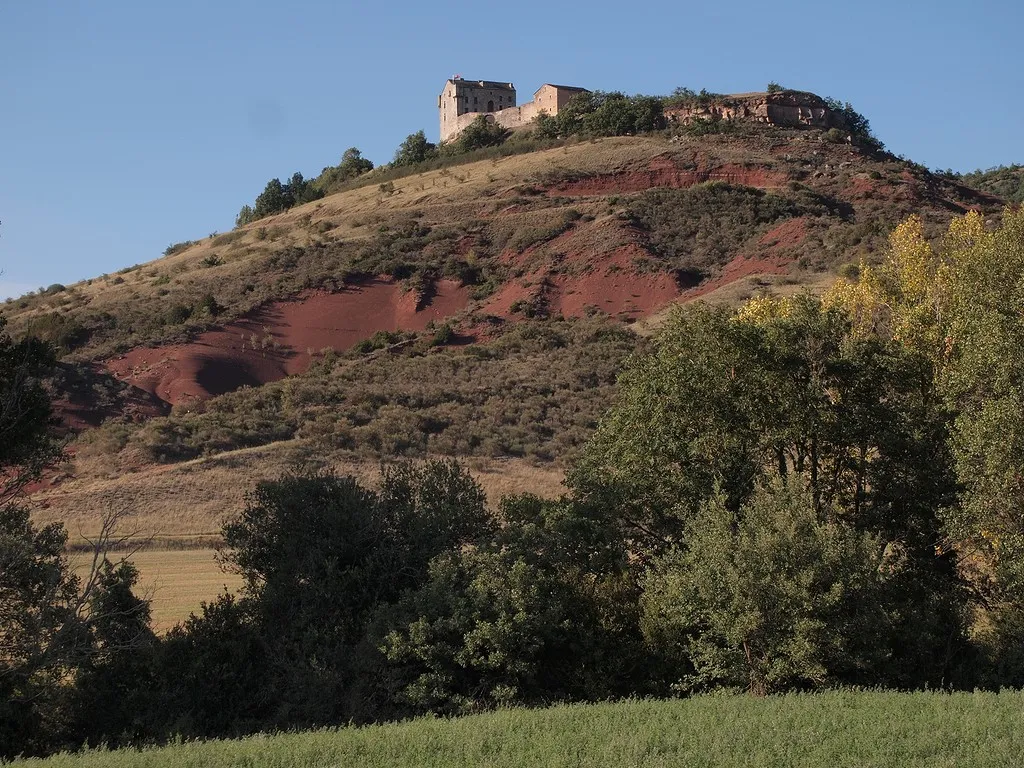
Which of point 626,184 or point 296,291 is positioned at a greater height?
point 626,184

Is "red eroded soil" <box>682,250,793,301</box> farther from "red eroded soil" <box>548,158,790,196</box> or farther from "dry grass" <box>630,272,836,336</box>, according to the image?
"red eroded soil" <box>548,158,790,196</box>

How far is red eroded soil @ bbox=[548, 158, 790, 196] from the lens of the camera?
8712 cm

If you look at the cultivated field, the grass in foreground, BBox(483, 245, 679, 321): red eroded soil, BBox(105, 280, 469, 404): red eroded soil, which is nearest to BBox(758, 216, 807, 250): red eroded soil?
BBox(483, 245, 679, 321): red eroded soil

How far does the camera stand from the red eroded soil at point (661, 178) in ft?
286

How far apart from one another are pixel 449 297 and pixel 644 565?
5650 centimetres

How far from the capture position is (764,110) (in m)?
103

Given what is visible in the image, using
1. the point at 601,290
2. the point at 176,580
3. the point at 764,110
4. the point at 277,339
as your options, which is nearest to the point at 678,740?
the point at 176,580

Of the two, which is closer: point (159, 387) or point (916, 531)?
point (916, 531)

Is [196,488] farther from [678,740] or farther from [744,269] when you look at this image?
[744,269]

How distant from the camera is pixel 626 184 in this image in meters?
89.5

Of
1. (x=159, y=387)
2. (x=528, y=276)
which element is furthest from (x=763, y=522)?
(x=528, y=276)

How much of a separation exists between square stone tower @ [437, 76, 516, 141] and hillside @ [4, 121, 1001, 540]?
27.5 meters

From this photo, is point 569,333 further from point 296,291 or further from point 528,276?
point 296,291

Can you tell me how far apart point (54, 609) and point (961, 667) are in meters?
16.4
